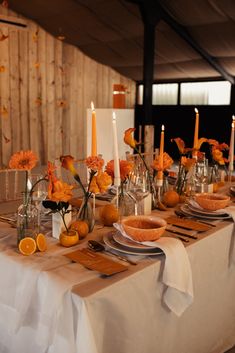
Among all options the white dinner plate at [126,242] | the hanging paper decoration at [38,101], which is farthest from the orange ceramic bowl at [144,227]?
the hanging paper decoration at [38,101]

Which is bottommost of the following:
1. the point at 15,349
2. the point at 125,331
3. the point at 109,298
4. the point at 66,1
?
the point at 15,349

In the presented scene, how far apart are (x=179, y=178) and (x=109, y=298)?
3.98 feet

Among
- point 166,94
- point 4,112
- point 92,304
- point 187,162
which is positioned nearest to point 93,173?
point 92,304

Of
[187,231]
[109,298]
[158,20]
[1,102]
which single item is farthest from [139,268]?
[1,102]

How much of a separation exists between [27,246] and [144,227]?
48 cm

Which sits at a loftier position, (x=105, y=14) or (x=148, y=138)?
(x=105, y=14)

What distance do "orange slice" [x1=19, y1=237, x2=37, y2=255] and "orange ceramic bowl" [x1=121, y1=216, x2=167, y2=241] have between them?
1.13 ft

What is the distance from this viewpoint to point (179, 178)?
2264 millimetres

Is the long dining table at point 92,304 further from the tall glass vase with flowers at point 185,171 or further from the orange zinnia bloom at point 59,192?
the tall glass vase with flowers at point 185,171

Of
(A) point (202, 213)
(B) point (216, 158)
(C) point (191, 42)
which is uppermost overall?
(C) point (191, 42)

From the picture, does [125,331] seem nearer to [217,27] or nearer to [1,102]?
[217,27]

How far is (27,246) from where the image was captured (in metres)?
1.39

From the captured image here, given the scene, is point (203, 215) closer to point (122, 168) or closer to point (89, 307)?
point (122, 168)

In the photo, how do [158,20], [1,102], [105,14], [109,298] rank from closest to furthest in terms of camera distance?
[109,298] → [158,20] → [105,14] → [1,102]
